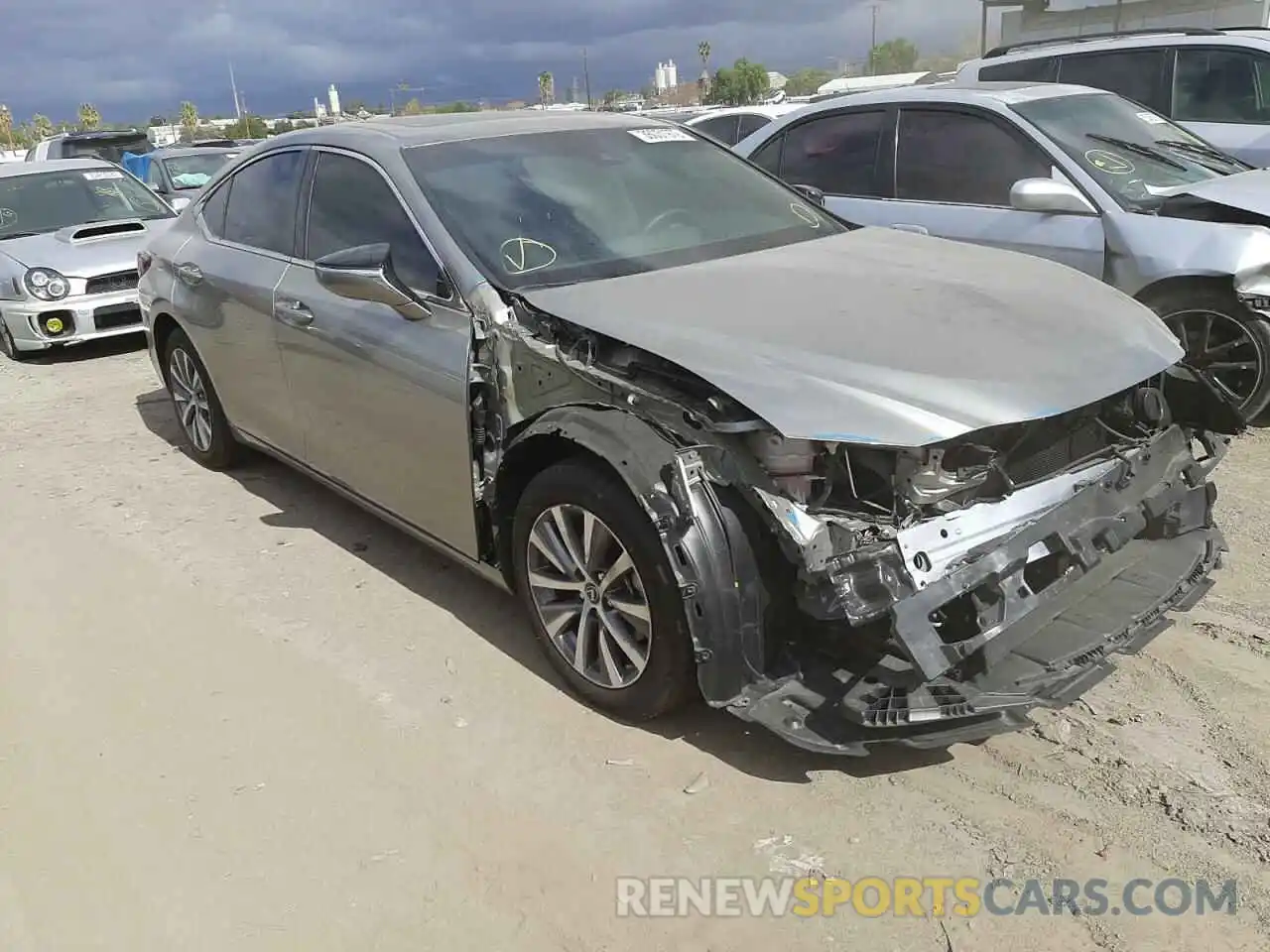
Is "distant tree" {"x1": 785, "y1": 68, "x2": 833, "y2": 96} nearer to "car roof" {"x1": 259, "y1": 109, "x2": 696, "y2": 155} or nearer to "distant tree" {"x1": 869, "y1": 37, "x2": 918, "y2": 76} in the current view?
"distant tree" {"x1": 869, "y1": 37, "x2": 918, "y2": 76}

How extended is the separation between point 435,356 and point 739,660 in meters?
1.50

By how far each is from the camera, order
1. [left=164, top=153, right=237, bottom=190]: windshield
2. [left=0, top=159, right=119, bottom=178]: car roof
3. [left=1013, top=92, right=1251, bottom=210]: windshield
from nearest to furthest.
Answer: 1. [left=1013, top=92, right=1251, bottom=210]: windshield
2. [left=0, top=159, right=119, bottom=178]: car roof
3. [left=164, top=153, right=237, bottom=190]: windshield

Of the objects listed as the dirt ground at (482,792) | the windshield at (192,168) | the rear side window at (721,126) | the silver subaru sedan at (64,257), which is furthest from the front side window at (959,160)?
the windshield at (192,168)

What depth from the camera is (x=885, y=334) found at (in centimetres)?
293

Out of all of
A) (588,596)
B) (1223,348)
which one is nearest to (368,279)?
(588,596)

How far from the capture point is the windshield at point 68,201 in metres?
9.66

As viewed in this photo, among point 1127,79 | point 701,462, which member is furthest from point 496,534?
point 1127,79

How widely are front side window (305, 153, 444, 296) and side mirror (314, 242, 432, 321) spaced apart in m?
0.09

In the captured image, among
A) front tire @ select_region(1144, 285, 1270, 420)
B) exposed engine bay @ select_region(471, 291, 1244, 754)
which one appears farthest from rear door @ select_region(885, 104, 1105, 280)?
exposed engine bay @ select_region(471, 291, 1244, 754)

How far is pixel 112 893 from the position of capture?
106 inches

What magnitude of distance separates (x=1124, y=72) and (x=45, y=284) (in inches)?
347

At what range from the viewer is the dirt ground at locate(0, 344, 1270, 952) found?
2.54m

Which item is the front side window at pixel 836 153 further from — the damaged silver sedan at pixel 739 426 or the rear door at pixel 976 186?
the damaged silver sedan at pixel 739 426

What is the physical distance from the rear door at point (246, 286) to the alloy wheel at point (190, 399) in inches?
11.7
